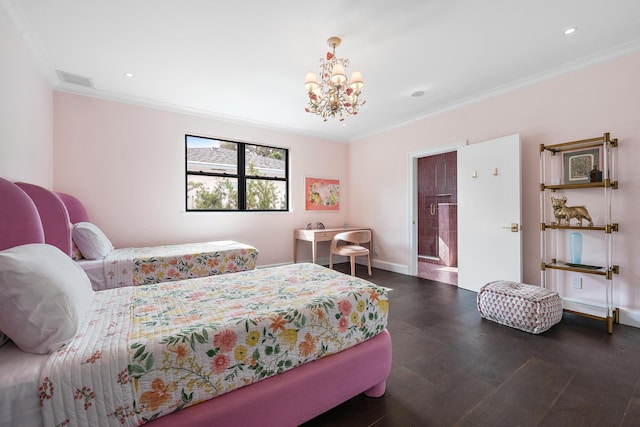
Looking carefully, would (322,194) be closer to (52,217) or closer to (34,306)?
(52,217)

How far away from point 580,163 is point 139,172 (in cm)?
524

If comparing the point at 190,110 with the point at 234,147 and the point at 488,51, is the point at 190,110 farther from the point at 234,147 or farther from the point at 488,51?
the point at 488,51

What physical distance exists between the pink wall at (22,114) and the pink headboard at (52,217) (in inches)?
15.5

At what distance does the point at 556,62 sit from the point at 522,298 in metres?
2.43

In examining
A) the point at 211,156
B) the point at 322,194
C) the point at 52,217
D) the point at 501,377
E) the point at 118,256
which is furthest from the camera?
the point at 322,194

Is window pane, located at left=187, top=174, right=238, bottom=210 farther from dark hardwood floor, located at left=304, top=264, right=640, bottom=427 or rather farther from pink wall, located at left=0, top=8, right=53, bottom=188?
dark hardwood floor, located at left=304, top=264, right=640, bottom=427

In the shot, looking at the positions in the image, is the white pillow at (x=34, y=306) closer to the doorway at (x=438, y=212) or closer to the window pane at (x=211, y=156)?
the window pane at (x=211, y=156)

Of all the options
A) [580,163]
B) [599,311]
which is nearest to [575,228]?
[580,163]

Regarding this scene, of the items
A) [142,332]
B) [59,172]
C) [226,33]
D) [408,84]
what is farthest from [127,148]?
[408,84]

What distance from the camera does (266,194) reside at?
4859 millimetres

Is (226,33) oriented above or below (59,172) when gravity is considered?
above

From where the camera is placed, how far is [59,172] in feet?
10.8

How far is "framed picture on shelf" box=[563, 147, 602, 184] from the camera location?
8.90ft

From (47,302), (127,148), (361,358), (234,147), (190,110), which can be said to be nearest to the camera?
(47,302)
